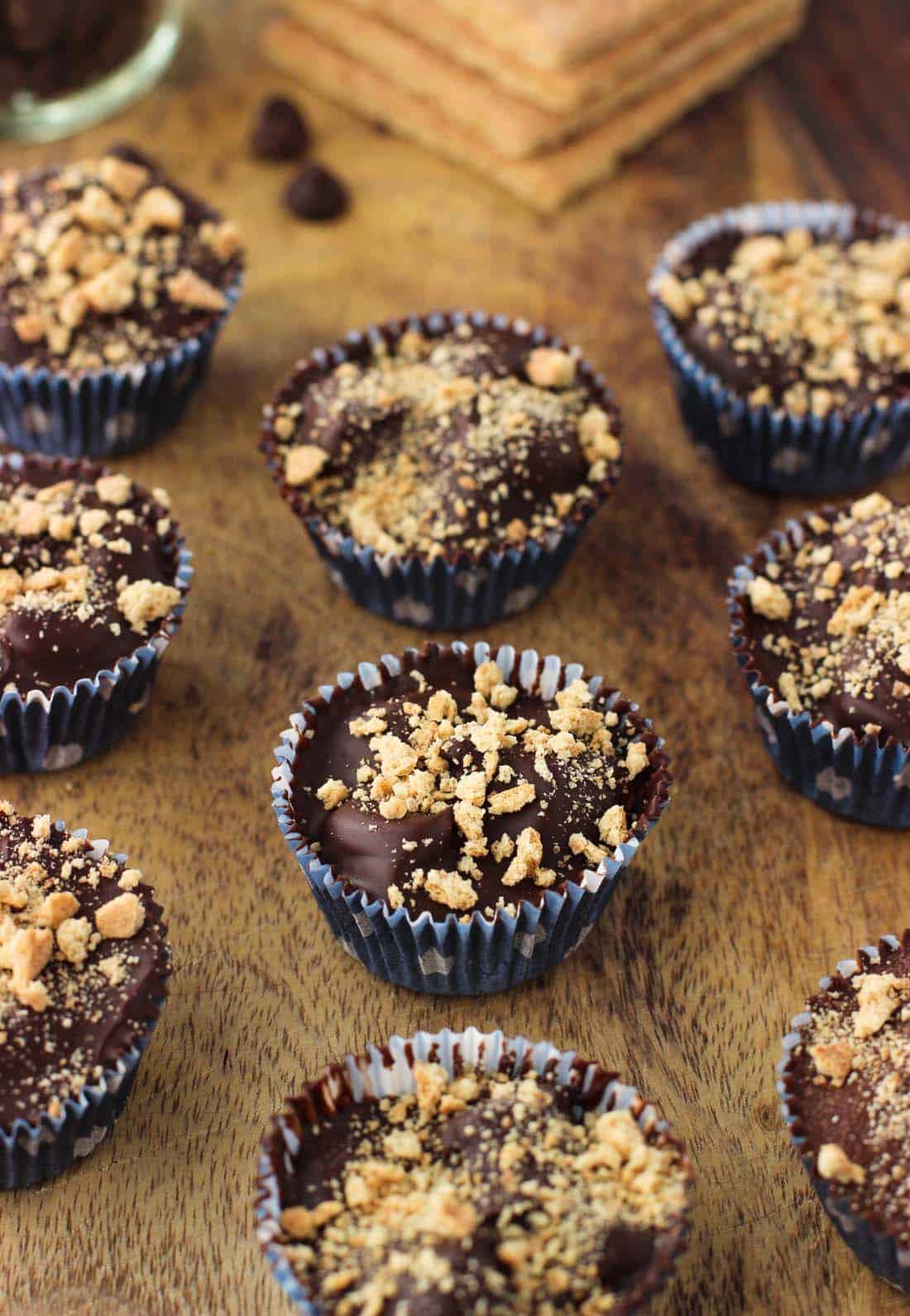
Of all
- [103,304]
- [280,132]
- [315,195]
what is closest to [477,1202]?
[103,304]

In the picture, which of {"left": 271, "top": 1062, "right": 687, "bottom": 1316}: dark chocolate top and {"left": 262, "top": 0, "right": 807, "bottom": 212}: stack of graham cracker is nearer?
{"left": 271, "top": 1062, "right": 687, "bottom": 1316}: dark chocolate top

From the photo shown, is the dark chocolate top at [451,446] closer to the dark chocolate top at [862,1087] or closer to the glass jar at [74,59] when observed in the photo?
the dark chocolate top at [862,1087]

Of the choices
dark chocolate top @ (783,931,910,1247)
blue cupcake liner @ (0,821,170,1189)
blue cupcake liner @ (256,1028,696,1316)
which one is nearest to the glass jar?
blue cupcake liner @ (0,821,170,1189)

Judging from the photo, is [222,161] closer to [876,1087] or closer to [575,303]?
[575,303]

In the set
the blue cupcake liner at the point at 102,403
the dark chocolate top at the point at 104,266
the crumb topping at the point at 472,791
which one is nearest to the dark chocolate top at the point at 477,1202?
the crumb topping at the point at 472,791

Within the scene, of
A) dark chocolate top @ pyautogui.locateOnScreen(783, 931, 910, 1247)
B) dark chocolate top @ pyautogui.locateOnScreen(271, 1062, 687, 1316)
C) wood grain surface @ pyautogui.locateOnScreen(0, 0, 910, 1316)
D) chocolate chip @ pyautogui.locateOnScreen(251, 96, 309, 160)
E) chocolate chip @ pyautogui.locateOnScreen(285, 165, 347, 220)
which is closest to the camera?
dark chocolate top @ pyautogui.locateOnScreen(271, 1062, 687, 1316)

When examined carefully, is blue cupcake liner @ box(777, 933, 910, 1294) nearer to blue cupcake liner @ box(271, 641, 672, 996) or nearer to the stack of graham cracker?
blue cupcake liner @ box(271, 641, 672, 996)

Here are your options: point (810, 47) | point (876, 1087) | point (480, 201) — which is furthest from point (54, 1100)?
point (810, 47)
